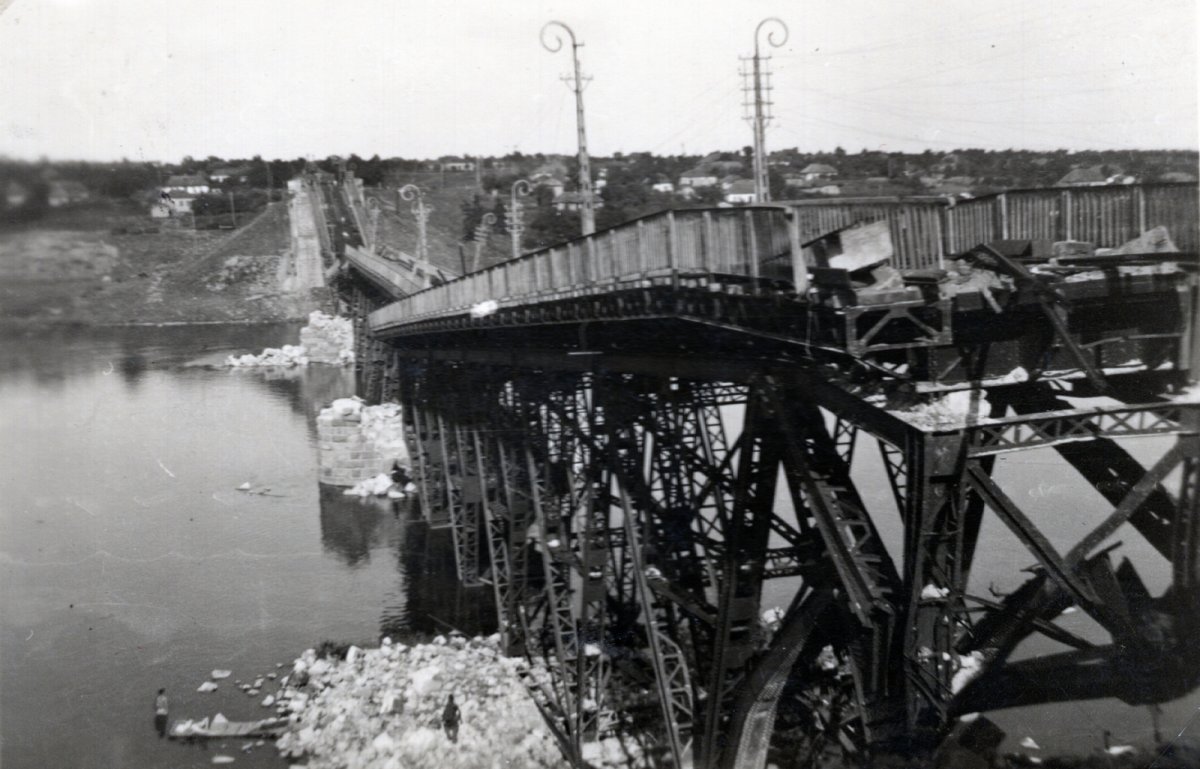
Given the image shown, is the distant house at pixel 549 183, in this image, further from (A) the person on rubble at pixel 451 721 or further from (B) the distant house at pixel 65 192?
(A) the person on rubble at pixel 451 721

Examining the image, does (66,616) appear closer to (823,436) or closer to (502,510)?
(502,510)

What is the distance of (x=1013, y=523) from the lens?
19.5ft

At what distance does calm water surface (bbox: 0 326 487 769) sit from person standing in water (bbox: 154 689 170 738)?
0.14 m

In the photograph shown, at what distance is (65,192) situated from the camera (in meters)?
13.9

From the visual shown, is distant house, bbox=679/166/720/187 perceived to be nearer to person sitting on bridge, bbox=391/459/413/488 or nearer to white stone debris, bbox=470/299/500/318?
person sitting on bridge, bbox=391/459/413/488

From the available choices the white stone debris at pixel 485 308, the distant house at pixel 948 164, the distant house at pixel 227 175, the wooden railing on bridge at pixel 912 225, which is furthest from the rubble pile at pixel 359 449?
the wooden railing on bridge at pixel 912 225

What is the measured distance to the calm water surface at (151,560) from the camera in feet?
53.4

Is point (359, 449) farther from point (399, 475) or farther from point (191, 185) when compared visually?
point (191, 185)

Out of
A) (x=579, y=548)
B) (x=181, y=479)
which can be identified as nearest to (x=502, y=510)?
(x=579, y=548)

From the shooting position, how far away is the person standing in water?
15384mm

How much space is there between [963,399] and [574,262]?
5.59m

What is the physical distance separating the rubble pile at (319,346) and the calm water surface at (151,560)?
1348 cm

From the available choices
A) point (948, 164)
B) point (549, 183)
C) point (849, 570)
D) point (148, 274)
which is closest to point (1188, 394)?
point (849, 570)

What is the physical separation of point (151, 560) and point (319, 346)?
32754 millimetres
